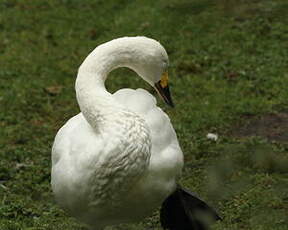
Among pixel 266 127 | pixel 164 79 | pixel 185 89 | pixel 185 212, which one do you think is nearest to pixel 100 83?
pixel 164 79

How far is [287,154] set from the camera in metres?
6.50

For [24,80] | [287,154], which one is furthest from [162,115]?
[24,80]

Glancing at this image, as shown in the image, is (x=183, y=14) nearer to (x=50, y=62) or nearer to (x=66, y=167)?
(x=50, y=62)

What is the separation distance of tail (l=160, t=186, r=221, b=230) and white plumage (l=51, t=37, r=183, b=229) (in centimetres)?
25

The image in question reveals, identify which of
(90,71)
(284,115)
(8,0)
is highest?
(90,71)

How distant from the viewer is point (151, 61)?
4.64 m

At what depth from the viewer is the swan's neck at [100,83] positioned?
4410 mm

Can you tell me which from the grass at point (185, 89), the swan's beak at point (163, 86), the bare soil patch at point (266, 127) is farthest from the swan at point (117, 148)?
the bare soil patch at point (266, 127)

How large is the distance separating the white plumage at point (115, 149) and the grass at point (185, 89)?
0.88 meters

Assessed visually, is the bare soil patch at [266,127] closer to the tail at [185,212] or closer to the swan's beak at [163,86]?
the tail at [185,212]

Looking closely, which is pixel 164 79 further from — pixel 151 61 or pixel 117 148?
pixel 117 148

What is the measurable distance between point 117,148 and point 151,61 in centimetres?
68

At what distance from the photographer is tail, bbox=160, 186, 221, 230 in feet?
16.4

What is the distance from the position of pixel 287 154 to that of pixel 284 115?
88 cm
